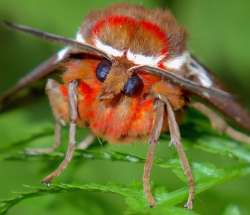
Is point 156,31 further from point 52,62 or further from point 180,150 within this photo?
point 52,62

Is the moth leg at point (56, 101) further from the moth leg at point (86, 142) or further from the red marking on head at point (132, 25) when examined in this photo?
the red marking on head at point (132, 25)

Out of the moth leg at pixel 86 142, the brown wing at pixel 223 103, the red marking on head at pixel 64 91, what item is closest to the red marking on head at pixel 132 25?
the red marking on head at pixel 64 91

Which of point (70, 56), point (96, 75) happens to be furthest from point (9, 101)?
point (96, 75)

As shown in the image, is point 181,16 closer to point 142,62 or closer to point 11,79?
point 11,79

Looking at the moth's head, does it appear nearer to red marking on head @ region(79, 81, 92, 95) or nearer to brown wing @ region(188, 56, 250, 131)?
red marking on head @ region(79, 81, 92, 95)

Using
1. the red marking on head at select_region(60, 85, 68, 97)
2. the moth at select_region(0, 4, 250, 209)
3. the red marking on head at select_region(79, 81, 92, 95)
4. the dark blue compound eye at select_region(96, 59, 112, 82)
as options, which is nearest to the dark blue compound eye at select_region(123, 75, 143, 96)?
the moth at select_region(0, 4, 250, 209)
